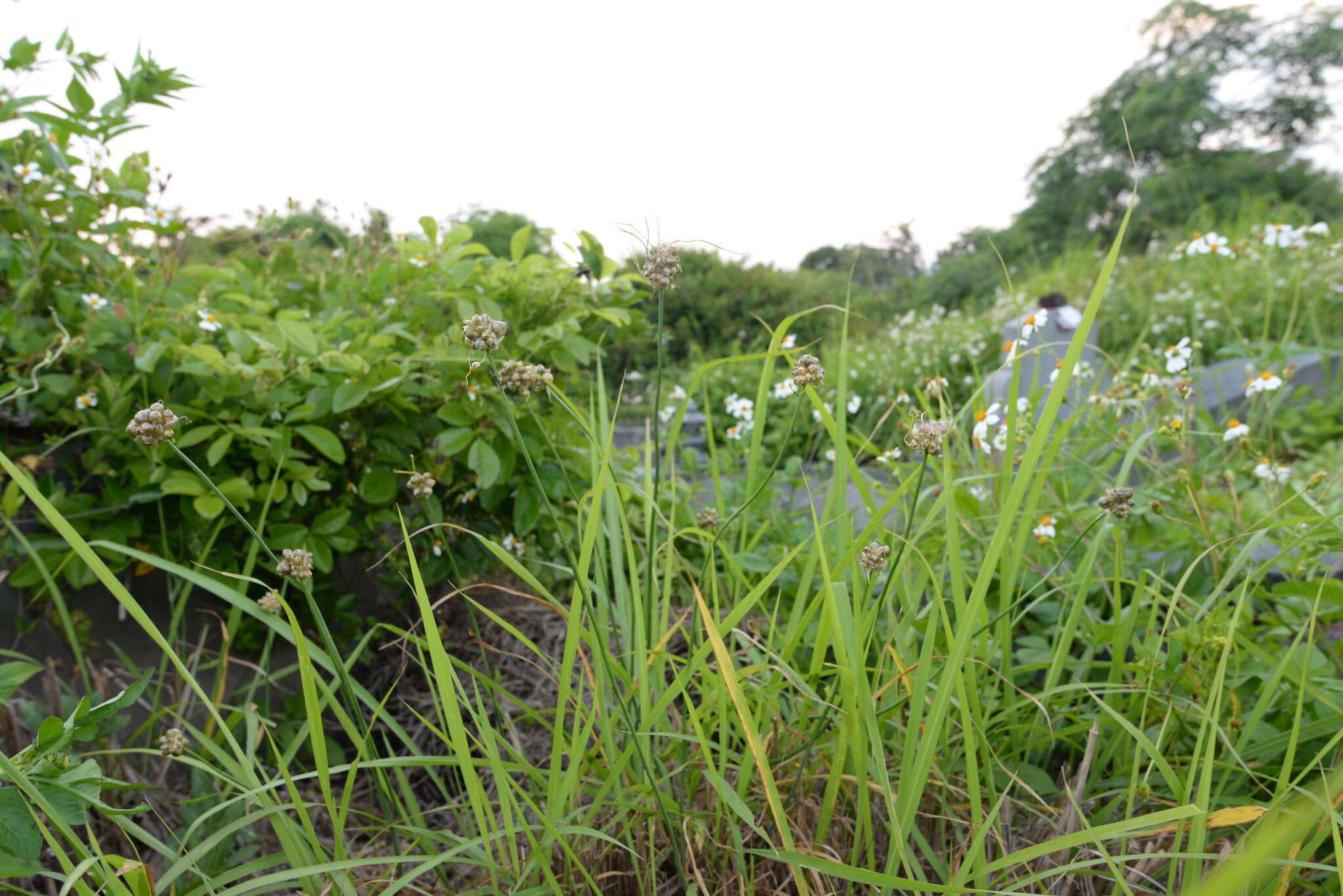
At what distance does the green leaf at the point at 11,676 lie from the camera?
2.82 feet

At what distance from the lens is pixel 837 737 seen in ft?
3.35

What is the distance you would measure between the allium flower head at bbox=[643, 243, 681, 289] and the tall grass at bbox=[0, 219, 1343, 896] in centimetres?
17

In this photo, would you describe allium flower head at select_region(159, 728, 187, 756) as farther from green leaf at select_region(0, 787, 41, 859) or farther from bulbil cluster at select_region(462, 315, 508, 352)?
bulbil cluster at select_region(462, 315, 508, 352)

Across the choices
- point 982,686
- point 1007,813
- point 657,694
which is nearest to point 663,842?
point 657,694

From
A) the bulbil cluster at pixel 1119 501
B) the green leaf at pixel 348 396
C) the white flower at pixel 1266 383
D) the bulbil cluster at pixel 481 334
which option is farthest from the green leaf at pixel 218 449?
the white flower at pixel 1266 383

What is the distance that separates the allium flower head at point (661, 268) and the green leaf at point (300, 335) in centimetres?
97

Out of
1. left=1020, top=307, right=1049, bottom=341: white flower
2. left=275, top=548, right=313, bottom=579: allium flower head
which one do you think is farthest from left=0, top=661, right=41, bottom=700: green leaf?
left=1020, top=307, right=1049, bottom=341: white flower

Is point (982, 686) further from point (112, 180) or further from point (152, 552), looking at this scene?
point (112, 180)

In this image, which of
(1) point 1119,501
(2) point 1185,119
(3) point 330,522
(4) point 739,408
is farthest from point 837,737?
(2) point 1185,119

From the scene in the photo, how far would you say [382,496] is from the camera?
1.56 meters

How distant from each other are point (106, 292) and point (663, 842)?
5.63 feet

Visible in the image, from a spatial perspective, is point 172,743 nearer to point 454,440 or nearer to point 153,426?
point 153,426

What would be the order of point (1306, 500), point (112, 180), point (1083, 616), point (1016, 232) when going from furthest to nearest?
point (1016, 232), point (112, 180), point (1083, 616), point (1306, 500)

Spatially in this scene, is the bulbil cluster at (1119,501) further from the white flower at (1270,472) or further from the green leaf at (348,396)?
the green leaf at (348,396)
